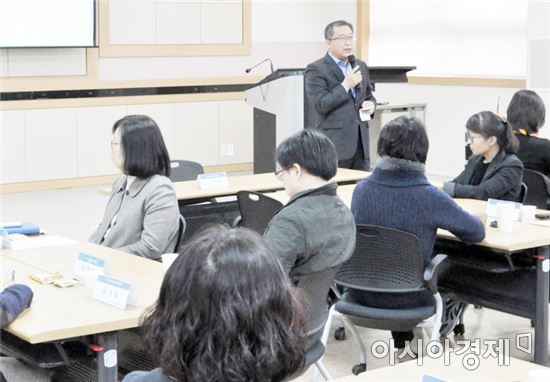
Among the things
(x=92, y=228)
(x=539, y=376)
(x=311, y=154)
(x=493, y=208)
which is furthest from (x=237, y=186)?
(x=539, y=376)

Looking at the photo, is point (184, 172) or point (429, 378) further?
point (184, 172)

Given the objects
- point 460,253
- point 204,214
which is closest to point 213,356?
point 460,253

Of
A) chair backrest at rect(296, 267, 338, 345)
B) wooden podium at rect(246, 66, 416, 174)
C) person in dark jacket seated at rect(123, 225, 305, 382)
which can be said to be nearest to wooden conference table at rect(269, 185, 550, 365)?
chair backrest at rect(296, 267, 338, 345)

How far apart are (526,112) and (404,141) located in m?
1.82

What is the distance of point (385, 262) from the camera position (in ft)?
12.8

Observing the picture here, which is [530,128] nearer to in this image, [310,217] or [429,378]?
[310,217]

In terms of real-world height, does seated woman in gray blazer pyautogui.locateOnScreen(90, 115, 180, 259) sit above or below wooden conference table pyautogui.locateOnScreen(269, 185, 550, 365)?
above

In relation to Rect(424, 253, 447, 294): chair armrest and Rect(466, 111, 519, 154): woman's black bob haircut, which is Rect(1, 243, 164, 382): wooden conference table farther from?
Rect(466, 111, 519, 154): woman's black bob haircut

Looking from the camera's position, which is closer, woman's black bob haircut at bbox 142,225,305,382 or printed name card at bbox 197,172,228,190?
woman's black bob haircut at bbox 142,225,305,382

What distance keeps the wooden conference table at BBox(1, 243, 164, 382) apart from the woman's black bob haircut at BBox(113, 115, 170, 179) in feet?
1.73

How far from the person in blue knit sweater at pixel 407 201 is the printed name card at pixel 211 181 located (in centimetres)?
143

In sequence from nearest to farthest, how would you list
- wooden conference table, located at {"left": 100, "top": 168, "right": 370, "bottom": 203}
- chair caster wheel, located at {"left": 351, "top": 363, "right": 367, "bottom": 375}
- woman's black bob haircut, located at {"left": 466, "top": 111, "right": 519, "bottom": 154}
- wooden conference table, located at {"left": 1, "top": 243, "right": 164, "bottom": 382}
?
wooden conference table, located at {"left": 1, "top": 243, "right": 164, "bottom": 382} → chair caster wheel, located at {"left": 351, "top": 363, "right": 367, "bottom": 375} → woman's black bob haircut, located at {"left": 466, "top": 111, "right": 519, "bottom": 154} → wooden conference table, located at {"left": 100, "top": 168, "right": 370, "bottom": 203}

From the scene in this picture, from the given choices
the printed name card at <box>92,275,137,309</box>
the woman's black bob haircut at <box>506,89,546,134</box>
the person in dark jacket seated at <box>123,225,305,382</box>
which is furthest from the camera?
the woman's black bob haircut at <box>506,89,546,134</box>

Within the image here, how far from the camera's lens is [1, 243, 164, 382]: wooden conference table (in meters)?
2.80
